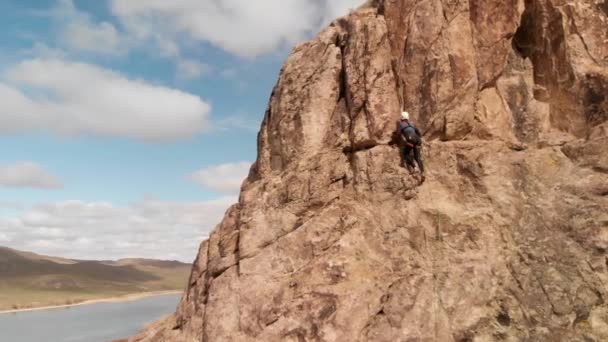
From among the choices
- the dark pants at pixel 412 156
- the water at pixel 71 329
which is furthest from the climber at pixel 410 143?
the water at pixel 71 329

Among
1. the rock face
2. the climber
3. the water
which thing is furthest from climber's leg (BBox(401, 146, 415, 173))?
the water

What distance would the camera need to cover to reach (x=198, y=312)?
21109 mm

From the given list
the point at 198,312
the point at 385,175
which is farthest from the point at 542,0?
the point at 198,312

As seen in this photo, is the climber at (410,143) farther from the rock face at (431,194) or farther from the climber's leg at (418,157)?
the rock face at (431,194)

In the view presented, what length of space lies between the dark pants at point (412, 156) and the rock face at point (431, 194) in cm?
42

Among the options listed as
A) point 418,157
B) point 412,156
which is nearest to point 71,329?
point 412,156

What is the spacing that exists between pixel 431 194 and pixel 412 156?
150cm

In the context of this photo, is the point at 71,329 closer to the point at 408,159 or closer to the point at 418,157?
the point at 408,159

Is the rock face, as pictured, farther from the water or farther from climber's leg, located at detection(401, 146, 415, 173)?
the water

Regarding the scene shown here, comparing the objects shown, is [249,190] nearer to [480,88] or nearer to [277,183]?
[277,183]

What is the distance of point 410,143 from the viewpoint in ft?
63.7

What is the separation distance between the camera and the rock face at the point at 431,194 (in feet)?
57.2

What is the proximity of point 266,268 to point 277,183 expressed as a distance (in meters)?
3.67

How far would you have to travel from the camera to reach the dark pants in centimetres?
1981
